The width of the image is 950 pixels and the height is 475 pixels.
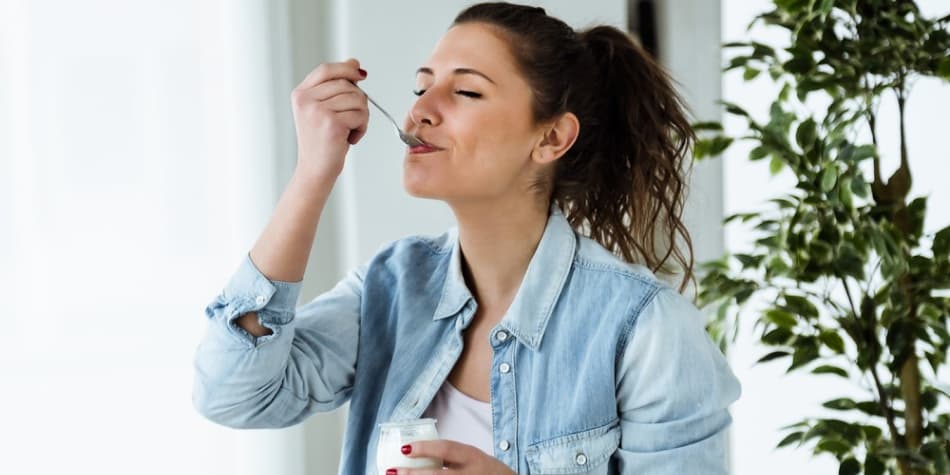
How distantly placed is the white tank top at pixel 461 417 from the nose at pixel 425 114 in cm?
37

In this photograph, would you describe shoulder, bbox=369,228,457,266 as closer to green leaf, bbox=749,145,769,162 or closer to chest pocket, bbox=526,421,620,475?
chest pocket, bbox=526,421,620,475

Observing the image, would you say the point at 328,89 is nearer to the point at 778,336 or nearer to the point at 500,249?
the point at 500,249

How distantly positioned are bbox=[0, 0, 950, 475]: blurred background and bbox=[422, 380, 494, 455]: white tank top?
3.65ft

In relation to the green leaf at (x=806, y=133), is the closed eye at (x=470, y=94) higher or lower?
higher

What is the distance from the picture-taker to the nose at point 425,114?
1555 mm

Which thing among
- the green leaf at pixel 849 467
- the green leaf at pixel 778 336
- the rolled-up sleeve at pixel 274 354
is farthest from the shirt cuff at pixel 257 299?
the green leaf at pixel 849 467

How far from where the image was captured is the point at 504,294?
5.45ft

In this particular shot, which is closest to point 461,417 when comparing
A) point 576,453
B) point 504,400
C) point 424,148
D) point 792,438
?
point 504,400

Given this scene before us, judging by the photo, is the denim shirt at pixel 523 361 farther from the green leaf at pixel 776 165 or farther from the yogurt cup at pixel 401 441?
the green leaf at pixel 776 165

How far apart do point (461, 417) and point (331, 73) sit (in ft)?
1.67

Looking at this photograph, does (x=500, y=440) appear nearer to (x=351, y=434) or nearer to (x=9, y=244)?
(x=351, y=434)

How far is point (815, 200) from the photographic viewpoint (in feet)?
7.11

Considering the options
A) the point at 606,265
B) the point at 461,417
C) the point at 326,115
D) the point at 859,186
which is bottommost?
the point at 461,417

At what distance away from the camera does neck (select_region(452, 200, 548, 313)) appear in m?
1.64
